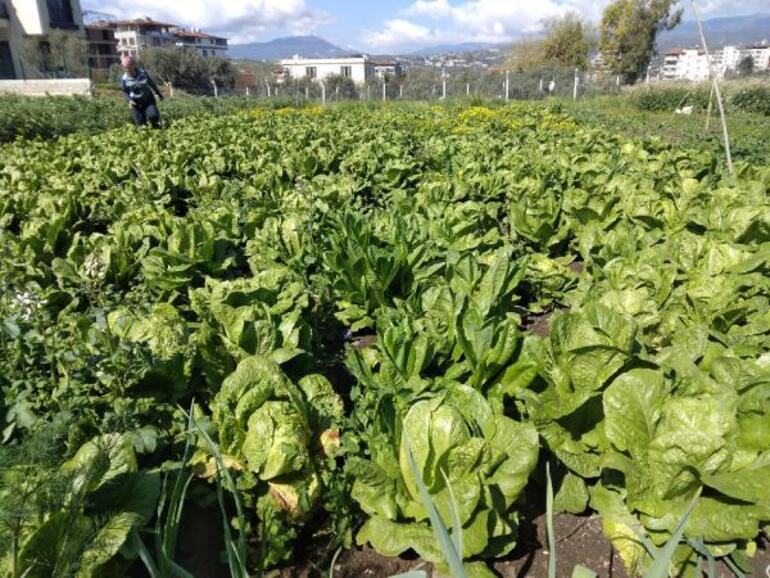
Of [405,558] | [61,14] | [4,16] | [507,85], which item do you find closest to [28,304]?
[405,558]

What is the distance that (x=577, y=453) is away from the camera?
265 centimetres

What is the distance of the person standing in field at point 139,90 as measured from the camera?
12.6m

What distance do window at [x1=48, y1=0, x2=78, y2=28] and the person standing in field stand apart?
4806 cm

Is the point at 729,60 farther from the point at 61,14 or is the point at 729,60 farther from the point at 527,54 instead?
the point at 61,14

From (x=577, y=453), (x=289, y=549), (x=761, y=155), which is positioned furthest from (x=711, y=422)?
(x=761, y=155)

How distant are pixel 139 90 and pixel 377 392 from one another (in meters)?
12.4

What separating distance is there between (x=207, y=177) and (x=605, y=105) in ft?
99.8

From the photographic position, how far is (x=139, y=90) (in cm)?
1282

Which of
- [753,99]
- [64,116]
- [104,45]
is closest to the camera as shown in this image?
[64,116]

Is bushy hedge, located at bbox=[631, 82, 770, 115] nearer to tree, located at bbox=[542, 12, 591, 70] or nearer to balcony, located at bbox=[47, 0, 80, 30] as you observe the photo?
tree, located at bbox=[542, 12, 591, 70]

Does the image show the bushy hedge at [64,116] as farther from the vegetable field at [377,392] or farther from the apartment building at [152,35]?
the apartment building at [152,35]

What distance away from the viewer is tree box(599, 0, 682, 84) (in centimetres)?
5791

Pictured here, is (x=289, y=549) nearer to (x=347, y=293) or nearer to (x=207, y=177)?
(x=347, y=293)

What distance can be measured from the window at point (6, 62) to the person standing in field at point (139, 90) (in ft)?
137
